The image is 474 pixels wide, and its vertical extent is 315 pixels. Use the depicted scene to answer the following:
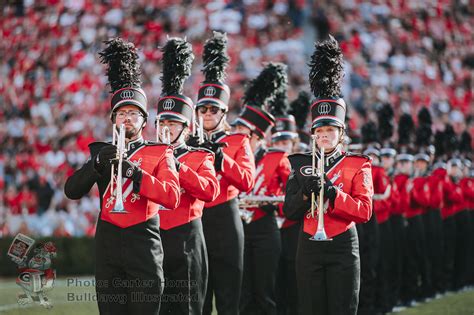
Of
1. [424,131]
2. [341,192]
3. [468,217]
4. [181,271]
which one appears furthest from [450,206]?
[341,192]

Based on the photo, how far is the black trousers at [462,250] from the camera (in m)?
15.1

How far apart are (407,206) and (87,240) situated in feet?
19.0

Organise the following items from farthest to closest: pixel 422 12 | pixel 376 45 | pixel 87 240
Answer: pixel 422 12, pixel 376 45, pixel 87 240

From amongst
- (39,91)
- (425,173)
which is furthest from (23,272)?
(39,91)

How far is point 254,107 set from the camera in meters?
9.31

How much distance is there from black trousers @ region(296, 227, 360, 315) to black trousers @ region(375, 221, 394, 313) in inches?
188

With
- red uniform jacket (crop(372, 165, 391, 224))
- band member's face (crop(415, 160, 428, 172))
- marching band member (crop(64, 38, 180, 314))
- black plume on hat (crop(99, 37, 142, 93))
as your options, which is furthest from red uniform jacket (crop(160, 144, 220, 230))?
band member's face (crop(415, 160, 428, 172))

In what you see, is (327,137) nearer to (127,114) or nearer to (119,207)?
(127,114)

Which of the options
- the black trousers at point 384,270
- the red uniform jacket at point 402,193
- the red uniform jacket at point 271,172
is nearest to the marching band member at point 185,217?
the red uniform jacket at point 271,172

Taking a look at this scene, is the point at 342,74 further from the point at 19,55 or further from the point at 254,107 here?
the point at 19,55

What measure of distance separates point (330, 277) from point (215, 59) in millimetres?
2754

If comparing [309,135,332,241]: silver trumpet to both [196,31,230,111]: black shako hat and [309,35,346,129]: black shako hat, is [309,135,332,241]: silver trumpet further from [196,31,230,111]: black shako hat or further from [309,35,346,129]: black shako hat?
[196,31,230,111]: black shako hat

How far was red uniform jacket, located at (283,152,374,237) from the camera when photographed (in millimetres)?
6465

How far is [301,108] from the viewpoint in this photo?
36.1ft
